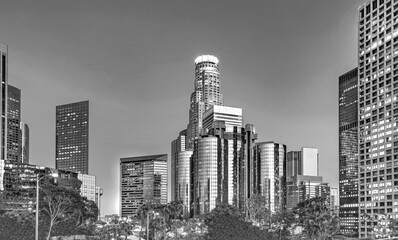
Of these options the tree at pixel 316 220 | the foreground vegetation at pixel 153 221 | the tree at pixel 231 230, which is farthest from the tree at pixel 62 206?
the tree at pixel 316 220

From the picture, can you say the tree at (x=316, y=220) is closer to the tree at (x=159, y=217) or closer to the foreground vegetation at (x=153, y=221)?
the foreground vegetation at (x=153, y=221)

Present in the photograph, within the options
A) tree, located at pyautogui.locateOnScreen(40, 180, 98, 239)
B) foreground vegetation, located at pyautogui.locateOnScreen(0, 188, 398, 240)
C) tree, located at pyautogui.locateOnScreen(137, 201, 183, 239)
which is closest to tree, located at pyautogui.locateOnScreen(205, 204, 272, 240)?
foreground vegetation, located at pyautogui.locateOnScreen(0, 188, 398, 240)

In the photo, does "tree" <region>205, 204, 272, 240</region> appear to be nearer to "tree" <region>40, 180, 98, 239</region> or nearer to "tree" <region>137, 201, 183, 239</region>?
"tree" <region>40, 180, 98, 239</region>

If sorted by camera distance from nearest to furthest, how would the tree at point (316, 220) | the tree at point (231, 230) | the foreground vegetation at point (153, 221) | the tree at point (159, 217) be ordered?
the tree at point (231, 230) → the foreground vegetation at point (153, 221) → the tree at point (316, 220) → the tree at point (159, 217)

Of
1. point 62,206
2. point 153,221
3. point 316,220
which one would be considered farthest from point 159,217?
point 316,220

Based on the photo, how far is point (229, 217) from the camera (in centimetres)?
6681

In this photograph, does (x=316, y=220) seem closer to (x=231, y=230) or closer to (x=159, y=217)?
(x=231, y=230)

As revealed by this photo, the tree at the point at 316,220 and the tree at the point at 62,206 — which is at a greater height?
the tree at the point at 62,206

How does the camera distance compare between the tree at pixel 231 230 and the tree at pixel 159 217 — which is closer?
the tree at pixel 231 230

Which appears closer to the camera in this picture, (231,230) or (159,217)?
(231,230)

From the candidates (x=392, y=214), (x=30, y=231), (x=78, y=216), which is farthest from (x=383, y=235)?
(x=30, y=231)

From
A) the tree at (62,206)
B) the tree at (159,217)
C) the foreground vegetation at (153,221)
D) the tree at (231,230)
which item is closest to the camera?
the tree at (231,230)

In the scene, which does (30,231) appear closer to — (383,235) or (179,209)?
(179,209)

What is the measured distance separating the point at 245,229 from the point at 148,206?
46.9m
